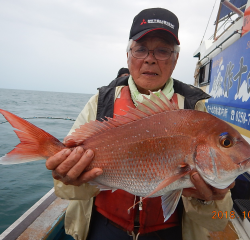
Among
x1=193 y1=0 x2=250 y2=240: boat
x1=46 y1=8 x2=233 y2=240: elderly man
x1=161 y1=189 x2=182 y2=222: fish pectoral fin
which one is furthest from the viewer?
x1=193 y1=0 x2=250 y2=240: boat

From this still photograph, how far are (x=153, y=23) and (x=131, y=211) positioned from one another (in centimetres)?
196

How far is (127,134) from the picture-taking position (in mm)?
1561

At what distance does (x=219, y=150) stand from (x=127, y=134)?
27.5 inches

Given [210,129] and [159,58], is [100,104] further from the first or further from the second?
[210,129]

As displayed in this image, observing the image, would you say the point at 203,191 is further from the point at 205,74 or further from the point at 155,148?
the point at 205,74

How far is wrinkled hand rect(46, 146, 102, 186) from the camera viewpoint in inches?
58.4

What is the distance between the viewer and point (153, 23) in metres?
2.02

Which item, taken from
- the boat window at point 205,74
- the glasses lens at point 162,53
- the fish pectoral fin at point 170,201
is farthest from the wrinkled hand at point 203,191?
the boat window at point 205,74

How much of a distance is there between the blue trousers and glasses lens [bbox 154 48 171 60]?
1821 mm

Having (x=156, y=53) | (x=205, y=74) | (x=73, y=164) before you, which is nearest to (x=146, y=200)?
(x=73, y=164)

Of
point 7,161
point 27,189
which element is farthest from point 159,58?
point 27,189

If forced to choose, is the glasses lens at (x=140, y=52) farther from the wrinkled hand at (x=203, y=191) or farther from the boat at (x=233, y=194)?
the boat at (x=233, y=194)

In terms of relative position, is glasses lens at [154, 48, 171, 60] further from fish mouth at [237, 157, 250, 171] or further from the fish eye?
fish mouth at [237, 157, 250, 171]

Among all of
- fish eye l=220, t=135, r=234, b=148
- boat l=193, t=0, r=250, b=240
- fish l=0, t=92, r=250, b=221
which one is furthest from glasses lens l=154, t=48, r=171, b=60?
boat l=193, t=0, r=250, b=240
